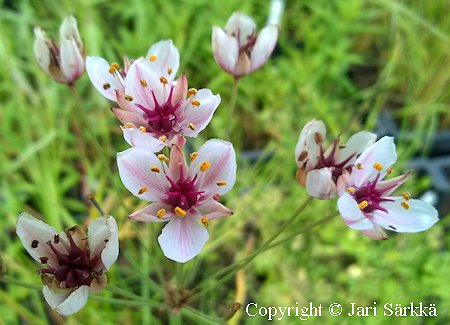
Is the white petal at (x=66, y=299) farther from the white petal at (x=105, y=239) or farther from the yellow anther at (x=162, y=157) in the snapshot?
the yellow anther at (x=162, y=157)

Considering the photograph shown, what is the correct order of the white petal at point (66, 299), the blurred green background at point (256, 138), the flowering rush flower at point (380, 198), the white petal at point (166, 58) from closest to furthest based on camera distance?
1. the white petal at point (66, 299)
2. the flowering rush flower at point (380, 198)
3. the white petal at point (166, 58)
4. the blurred green background at point (256, 138)

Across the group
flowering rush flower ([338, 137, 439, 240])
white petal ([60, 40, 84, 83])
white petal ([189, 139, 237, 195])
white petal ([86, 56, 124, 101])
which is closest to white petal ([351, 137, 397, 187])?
flowering rush flower ([338, 137, 439, 240])

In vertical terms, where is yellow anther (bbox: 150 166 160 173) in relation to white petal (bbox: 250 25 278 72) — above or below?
below

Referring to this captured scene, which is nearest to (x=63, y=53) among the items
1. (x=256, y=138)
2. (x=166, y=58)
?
(x=166, y=58)

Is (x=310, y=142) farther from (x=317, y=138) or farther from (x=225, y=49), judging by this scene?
(x=225, y=49)

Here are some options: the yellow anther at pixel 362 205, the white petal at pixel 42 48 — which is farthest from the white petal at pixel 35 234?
the yellow anther at pixel 362 205

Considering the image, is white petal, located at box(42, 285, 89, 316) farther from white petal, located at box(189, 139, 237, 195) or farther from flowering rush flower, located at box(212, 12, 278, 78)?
flowering rush flower, located at box(212, 12, 278, 78)
